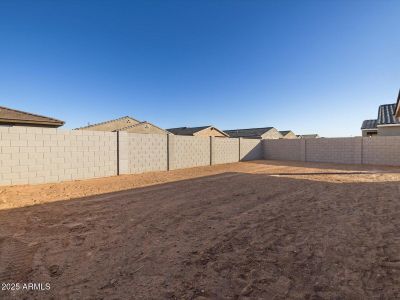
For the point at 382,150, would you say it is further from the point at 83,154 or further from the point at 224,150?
the point at 83,154

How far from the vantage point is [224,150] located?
1711cm

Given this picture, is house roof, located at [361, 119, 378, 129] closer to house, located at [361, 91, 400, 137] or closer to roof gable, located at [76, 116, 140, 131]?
house, located at [361, 91, 400, 137]

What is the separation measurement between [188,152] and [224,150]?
3.76 m

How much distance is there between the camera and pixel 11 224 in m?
4.33

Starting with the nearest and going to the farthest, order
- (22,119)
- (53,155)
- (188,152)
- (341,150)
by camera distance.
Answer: (53,155)
(22,119)
(188,152)
(341,150)

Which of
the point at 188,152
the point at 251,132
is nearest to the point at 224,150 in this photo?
the point at 188,152

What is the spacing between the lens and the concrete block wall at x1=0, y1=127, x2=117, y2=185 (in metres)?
7.54

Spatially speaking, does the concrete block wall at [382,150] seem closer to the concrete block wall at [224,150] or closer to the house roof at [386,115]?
the house roof at [386,115]

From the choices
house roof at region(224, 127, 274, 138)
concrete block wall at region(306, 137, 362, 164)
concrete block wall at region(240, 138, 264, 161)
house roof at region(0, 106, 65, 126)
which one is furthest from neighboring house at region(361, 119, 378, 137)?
house roof at region(0, 106, 65, 126)

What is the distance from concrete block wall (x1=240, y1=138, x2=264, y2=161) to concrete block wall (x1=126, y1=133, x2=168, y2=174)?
7937mm

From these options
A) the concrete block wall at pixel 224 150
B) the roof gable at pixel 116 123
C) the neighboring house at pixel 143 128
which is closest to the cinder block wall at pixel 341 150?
the concrete block wall at pixel 224 150

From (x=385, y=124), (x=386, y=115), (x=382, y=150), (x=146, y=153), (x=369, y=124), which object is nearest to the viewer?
(x=146, y=153)

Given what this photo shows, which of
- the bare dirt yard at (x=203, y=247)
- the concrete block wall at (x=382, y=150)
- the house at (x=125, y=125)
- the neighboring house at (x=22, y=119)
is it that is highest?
the house at (x=125, y=125)

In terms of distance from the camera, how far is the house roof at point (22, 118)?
38.4 ft
